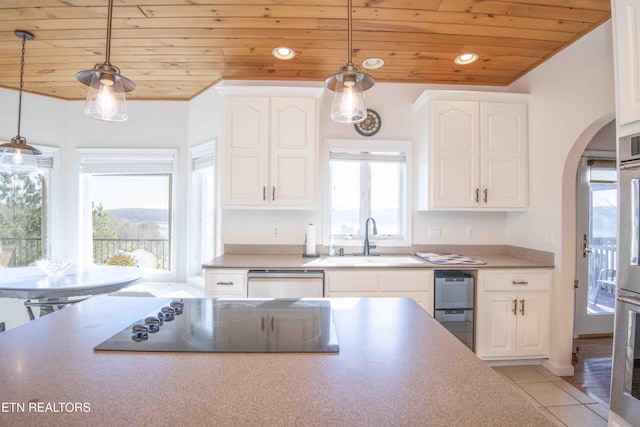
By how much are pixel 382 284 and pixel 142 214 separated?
2.75 m

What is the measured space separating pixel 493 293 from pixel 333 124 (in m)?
2.08

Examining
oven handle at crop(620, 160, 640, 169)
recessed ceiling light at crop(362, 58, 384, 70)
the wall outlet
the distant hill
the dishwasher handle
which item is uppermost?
recessed ceiling light at crop(362, 58, 384, 70)

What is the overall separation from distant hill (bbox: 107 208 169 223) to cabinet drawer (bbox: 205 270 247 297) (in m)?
1.42

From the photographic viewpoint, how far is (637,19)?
1493mm

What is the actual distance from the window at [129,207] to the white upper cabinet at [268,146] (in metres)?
1.14

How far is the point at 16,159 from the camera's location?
2363mm

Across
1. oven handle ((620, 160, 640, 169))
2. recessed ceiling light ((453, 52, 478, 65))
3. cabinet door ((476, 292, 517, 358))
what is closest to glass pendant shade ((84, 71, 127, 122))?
oven handle ((620, 160, 640, 169))

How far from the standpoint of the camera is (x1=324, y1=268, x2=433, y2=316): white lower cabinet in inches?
97.8

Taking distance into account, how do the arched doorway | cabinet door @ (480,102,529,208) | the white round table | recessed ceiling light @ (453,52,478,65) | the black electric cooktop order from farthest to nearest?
cabinet door @ (480,102,529,208) → recessed ceiling light @ (453,52,478,65) → the arched doorway → the white round table → the black electric cooktop

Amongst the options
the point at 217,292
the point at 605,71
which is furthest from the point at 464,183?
the point at 217,292

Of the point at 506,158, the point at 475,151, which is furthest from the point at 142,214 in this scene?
the point at 506,158

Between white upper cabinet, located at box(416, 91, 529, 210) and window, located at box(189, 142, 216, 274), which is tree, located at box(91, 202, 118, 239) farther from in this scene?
white upper cabinet, located at box(416, 91, 529, 210)

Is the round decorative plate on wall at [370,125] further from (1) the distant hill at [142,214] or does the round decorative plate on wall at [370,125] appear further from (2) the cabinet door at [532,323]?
(1) the distant hill at [142,214]

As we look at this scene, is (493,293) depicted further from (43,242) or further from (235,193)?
(43,242)
